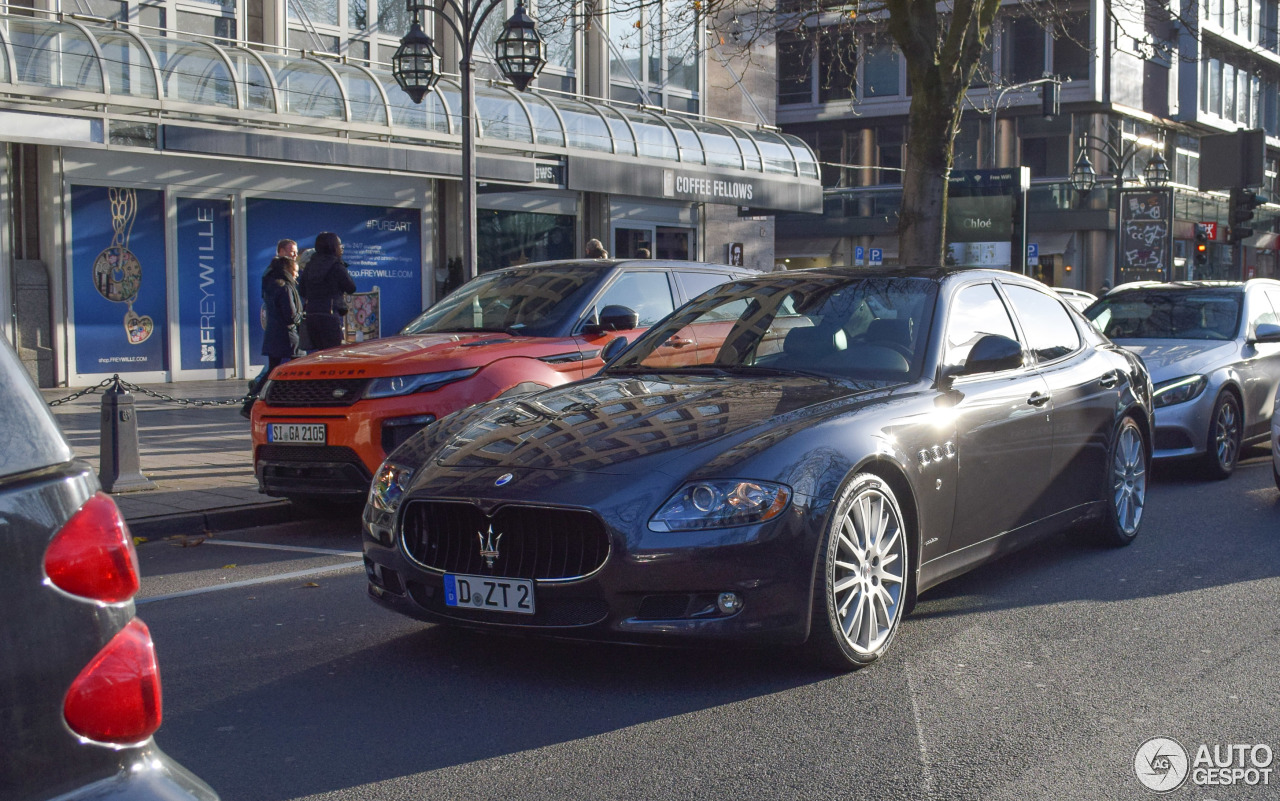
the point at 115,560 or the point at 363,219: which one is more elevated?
the point at 363,219

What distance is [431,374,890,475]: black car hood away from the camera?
15.0 feet

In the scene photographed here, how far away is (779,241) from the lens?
5969cm

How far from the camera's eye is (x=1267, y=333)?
10.4 metres

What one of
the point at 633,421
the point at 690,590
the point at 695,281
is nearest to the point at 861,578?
the point at 690,590

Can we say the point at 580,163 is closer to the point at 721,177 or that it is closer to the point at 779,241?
the point at 721,177

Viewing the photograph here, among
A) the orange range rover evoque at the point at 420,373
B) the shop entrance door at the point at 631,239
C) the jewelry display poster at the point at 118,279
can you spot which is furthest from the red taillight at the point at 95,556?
the shop entrance door at the point at 631,239

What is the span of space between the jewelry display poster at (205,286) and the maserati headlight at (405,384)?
38.0 ft

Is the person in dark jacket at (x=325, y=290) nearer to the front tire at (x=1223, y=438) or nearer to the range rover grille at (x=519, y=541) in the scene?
the front tire at (x=1223, y=438)

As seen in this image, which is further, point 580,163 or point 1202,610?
point 580,163

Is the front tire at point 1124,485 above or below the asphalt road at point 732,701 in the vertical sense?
above

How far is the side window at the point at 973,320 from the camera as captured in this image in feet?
19.0

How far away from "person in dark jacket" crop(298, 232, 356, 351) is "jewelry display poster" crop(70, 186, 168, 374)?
624cm

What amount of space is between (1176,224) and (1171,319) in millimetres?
48249

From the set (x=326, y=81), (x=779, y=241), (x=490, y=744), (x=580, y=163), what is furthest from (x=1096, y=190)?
(x=490, y=744)
